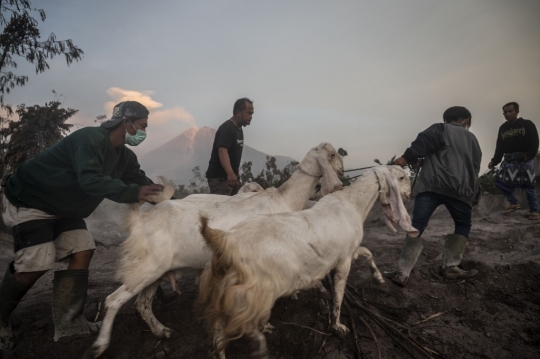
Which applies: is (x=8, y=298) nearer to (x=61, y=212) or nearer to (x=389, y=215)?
(x=61, y=212)

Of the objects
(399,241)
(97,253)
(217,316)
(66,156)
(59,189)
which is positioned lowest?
(97,253)

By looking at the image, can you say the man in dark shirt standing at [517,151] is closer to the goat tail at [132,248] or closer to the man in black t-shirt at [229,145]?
the man in black t-shirt at [229,145]

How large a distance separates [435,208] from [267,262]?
9.89 feet

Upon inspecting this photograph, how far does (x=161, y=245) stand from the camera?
9.64 ft

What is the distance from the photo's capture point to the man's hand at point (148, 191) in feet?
9.83

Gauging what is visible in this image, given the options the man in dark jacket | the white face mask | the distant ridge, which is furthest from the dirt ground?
the distant ridge

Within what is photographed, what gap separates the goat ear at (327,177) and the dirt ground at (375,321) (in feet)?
4.27

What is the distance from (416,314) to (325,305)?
100cm

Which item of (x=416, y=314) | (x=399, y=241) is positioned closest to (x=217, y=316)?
(x=416, y=314)


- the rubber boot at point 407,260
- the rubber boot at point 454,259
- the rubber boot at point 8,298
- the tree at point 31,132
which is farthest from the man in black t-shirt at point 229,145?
the tree at point 31,132

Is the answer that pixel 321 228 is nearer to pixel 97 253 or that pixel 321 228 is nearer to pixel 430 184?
pixel 430 184

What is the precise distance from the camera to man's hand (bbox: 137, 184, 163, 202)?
9.83ft

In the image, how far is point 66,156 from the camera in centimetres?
306

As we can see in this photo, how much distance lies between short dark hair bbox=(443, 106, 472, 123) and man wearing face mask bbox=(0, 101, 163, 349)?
13.6 feet
